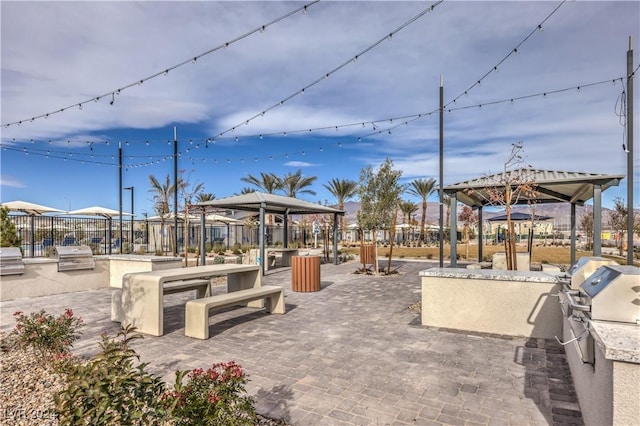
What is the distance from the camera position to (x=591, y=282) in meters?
2.82

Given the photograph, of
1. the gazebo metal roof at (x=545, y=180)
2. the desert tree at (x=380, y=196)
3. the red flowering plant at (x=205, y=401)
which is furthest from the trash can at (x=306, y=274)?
the red flowering plant at (x=205, y=401)

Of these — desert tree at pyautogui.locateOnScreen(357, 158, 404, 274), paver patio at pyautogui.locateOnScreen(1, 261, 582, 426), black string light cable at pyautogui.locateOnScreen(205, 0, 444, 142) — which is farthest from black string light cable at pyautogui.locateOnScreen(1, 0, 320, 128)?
desert tree at pyautogui.locateOnScreen(357, 158, 404, 274)

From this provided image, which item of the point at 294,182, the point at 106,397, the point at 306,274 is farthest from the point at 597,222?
the point at 294,182

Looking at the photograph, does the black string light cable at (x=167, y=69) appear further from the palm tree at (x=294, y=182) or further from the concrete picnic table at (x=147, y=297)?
the palm tree at (x=294, y=182)

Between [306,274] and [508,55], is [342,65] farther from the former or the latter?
[306,274]

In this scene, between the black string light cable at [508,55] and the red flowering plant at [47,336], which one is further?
the black string light cable at [508,55]

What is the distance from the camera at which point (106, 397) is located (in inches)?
72.9

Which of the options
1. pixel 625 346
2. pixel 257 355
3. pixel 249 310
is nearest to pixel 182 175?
pixel 249 310

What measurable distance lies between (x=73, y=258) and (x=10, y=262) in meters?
1.24

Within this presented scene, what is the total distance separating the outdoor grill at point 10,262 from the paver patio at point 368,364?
1242mm

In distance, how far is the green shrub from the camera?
179cm

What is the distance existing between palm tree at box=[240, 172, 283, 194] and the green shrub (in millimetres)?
27095

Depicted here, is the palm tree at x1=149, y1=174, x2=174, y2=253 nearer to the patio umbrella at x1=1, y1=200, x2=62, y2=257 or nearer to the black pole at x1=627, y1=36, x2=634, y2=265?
the patio umbrella at x1=1, y1=200, x2=62, y2=257

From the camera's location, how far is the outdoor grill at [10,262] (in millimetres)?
7652
